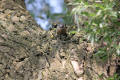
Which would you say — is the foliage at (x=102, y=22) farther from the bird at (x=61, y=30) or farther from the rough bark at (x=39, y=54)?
the bird at (x=61, y=30)

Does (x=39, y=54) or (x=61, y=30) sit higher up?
(x=61, y=30)

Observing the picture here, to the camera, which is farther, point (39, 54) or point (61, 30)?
point (61, 30)

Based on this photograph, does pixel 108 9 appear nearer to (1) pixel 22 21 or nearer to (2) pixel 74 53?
(2) pixel 74 53

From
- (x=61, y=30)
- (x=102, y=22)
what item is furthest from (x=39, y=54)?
(x=102, y=22)

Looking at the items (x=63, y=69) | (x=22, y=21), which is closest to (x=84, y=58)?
(x=63, y=69)

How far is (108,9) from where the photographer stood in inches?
75.5

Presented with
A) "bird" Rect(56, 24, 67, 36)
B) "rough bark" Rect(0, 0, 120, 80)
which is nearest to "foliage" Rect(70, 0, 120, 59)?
"rough bark" Rect(0, 0, 120, 80)

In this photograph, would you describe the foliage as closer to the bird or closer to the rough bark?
the rough bark

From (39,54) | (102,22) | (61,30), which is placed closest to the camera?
(102,22)

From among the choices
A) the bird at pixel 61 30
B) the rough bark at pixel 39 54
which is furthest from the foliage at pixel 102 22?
the bird at pixel 61 30

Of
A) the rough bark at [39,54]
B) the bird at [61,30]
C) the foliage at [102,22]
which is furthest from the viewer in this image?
the bird at [61,30]

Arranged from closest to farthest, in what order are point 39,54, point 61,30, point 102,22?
point 102,22
point 39,54
point 61,30

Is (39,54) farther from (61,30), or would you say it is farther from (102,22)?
(102,22)

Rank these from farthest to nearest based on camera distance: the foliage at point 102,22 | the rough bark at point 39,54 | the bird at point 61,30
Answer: the bird at point 61,30 < the rough bark at point 39,54 < the foliage at point 102,22
